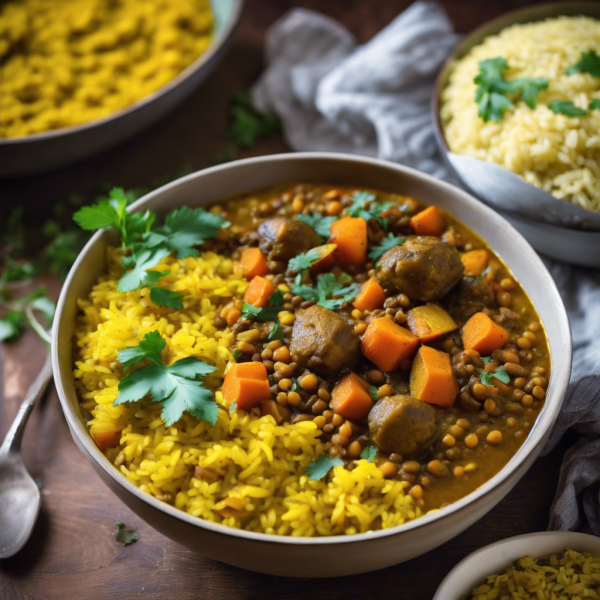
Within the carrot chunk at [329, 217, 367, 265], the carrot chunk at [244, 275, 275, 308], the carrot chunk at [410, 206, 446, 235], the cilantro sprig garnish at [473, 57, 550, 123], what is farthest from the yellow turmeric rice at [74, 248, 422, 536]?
the cilantro sprig garnish at [473, 57, 550, 123]

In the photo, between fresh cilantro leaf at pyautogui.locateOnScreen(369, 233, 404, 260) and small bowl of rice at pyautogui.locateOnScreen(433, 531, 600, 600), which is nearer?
small bowl of rice at pyautogui.locateOnScreen(433, 531, 600, 600)

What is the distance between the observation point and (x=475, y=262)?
3.78 metres

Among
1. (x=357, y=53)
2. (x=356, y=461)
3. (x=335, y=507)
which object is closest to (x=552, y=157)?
Answer: (x=357, y=53)

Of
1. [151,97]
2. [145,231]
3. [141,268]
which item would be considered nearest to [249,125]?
[151,97]

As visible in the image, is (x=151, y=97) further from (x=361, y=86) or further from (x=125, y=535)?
(x=125, y=535)

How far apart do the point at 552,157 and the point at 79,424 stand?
3285 millimetres

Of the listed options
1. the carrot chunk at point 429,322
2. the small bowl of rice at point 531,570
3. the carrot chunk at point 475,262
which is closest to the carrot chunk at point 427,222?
the carrot chunk at point 475,262

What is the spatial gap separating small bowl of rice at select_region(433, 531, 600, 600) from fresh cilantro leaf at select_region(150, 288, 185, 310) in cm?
197

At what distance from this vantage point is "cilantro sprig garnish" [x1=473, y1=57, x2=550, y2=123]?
4.31 meters

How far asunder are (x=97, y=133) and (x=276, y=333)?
2.26 m

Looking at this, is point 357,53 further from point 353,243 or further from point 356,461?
point 356,461

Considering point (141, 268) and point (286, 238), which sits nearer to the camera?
point (141, 268)

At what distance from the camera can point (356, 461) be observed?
10.1 ft

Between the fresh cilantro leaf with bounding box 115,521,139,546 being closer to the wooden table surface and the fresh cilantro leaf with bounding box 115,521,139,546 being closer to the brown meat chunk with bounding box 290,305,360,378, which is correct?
the wooden table surface
